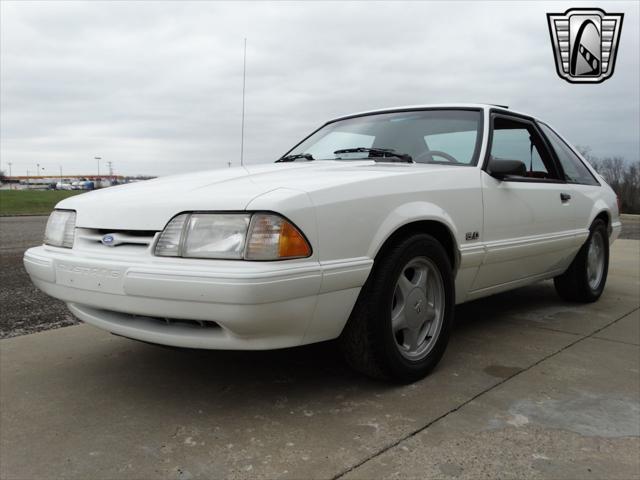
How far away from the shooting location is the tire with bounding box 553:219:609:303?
4293 mm

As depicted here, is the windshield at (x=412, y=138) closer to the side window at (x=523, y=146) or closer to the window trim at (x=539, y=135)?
the window trim at (x=539, y=135)

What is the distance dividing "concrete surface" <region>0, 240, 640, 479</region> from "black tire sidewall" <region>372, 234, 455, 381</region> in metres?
0.10

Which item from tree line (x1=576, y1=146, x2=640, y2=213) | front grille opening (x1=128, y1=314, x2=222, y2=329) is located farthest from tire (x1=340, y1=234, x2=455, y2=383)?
tree line (x1=576, y1=146, x2=640, y2=213)

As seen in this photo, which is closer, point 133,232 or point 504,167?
point 133,232

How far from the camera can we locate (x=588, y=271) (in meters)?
4.41

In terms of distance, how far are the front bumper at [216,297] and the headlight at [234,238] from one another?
4cm

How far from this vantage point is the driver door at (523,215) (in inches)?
124

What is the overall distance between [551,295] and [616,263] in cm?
265

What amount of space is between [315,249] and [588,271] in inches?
125

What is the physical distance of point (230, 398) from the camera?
242 centimetres

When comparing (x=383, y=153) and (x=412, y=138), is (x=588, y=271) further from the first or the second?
(x=383, y=153)

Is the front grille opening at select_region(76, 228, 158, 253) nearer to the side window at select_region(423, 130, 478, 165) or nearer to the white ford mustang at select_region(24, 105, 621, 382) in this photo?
the white ford mustang at select_region(24, 105, 621, 382)

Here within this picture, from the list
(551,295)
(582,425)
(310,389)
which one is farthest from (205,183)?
(551,295)

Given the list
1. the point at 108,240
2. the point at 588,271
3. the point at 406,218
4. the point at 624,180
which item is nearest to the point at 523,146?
the point at 588,271
